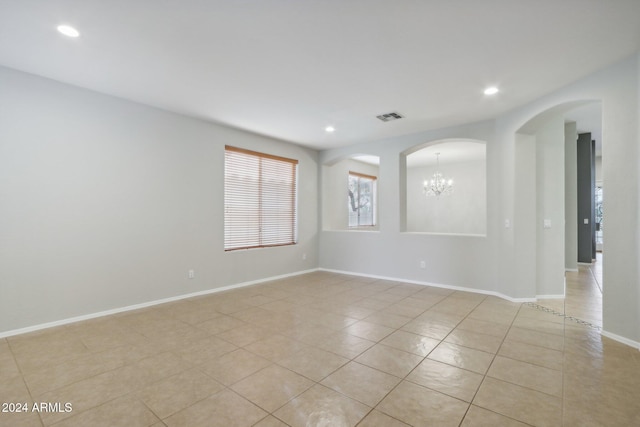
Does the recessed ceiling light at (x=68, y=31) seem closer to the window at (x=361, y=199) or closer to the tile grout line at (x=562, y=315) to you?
the tile grout line at (x=562, y=315)

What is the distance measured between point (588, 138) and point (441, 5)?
6899mm

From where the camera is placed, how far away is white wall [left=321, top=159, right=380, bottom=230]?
698cm

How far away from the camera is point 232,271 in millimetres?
5219

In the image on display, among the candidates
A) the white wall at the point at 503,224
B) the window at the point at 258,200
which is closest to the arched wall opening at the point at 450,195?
the white wall at the point at 503,224

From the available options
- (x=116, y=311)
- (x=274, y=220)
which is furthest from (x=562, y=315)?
(x=116, y=311)

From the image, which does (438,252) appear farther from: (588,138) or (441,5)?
(588,138)

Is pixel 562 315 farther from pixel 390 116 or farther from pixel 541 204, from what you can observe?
pixel 390 116

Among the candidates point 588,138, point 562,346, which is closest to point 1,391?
point 562,346

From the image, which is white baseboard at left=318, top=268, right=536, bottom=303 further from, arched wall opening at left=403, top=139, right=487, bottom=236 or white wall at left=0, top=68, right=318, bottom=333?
arched wall opening at left=403, top=139, right=487, bottom=236

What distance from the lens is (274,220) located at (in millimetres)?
6059

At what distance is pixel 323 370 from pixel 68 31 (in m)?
3.51

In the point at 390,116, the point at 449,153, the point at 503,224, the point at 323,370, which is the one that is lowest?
the point at 323,370

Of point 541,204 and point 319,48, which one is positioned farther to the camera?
point 541,204

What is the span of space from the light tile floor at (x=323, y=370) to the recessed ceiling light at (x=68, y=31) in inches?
110
